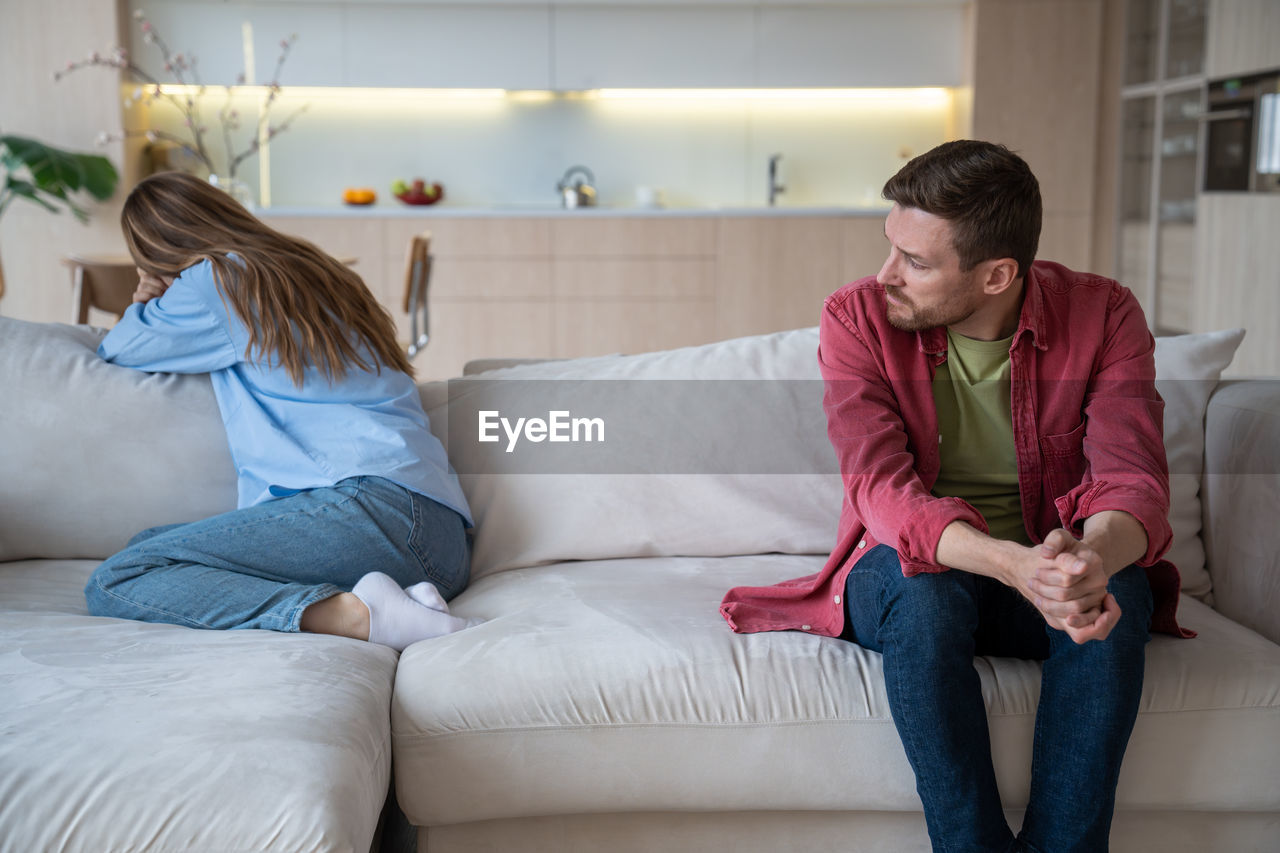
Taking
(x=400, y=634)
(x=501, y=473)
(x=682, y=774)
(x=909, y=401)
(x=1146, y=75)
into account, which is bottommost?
(x=682, y=774)

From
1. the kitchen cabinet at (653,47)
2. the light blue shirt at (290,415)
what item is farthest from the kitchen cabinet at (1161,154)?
the light blue shirt at (290,415)

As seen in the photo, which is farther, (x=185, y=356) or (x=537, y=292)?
(x=537, y=292)

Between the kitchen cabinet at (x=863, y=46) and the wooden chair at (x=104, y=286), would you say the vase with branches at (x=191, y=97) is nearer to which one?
the wooden chair at (x=104, y=286)

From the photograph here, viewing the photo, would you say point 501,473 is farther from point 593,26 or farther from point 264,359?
point 593,26

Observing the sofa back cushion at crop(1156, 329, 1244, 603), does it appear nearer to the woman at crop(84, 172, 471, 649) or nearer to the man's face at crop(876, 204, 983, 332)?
the man's face at crop(876, 204, 983, 332)

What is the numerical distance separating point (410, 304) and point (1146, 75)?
381 centimetres

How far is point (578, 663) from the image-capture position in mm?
1556

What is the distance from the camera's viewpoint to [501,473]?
82.7 inches

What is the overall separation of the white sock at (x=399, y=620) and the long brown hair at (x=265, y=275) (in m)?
0.41

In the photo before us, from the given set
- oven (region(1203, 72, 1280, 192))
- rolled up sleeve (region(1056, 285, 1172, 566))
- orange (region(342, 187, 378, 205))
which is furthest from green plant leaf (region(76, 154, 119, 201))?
Result: rolled up sleeve (region(1056, 285, 1172, 566))

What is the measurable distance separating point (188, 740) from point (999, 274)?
3.92 feet

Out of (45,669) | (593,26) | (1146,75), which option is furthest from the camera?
(593,26)

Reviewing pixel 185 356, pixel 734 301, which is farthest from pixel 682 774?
pixel 734 301

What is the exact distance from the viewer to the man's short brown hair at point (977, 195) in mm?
1548
